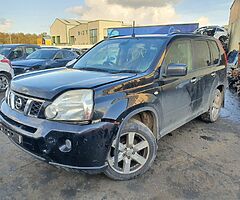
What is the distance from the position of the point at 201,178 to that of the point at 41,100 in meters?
2.08

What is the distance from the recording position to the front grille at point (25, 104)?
241 cm

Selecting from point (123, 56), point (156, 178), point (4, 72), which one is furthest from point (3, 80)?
point (156, 178)

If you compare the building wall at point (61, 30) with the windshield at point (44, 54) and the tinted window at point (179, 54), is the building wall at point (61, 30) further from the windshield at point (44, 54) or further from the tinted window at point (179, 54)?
the tinted window at point (179, 54)

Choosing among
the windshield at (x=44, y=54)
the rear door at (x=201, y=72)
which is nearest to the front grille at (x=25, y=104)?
the rear door at (x=201, y=72)

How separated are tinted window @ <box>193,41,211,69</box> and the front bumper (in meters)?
2.24

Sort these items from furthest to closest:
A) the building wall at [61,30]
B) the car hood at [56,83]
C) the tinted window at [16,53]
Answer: the building wall at [61,30], the tinted window at [16,53], the car hood at [56,83]

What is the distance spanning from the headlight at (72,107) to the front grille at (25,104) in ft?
0.52

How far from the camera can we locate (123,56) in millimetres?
3465

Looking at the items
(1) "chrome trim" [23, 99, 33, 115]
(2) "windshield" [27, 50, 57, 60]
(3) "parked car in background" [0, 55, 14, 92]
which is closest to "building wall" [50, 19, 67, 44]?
(2) "windshield" [27, 50, 57, 60]

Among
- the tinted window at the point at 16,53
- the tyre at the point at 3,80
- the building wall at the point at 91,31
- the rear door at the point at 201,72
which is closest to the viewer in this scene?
the rear door at the point at 201,72

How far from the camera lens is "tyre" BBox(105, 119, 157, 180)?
2635mm

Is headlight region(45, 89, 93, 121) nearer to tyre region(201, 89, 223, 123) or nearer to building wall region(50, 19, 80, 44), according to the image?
tyre region(201, 89, 223, 123)

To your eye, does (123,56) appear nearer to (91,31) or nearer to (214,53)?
(214,53)

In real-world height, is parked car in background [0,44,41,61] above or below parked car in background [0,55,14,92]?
above
